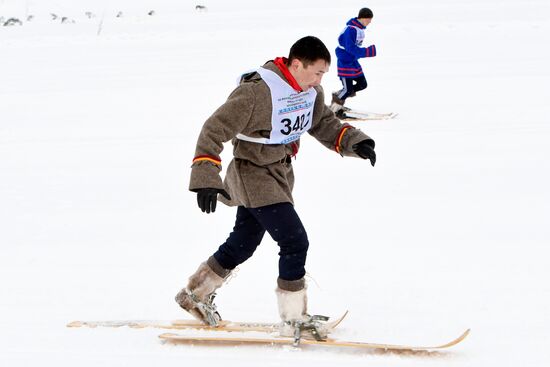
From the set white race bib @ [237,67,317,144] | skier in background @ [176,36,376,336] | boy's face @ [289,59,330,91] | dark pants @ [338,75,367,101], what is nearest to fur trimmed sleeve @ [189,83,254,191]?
skier in background @ [176,36,376,336]

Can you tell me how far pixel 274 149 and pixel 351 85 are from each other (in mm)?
5499

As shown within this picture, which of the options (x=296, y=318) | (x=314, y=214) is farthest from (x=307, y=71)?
(x=314, y=214)

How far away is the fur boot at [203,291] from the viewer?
3482mm

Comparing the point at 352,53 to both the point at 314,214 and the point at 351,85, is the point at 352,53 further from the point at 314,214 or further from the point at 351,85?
the point at 314,214

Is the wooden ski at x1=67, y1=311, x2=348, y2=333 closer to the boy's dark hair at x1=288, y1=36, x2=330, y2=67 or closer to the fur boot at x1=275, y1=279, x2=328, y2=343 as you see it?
the fur boot at x1=275, y1=279, x2=328, y2=343

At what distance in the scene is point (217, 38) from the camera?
14.9 meters

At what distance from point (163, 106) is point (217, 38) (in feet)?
19.0

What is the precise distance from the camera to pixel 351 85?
846 centimetres

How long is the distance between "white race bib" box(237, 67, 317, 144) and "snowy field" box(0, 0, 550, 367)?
0.96m

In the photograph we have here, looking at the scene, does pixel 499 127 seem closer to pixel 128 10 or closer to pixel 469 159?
pixel 469 159

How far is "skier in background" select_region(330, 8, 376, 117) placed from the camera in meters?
8.27

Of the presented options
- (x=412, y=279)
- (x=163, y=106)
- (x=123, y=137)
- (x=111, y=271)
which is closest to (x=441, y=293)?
(x=412, y=279)

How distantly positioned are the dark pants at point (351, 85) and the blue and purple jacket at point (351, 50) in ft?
0.17

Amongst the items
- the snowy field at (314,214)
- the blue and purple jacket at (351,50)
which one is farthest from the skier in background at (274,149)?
the blue and purple jacket at (351,50)
